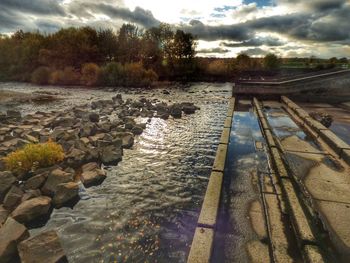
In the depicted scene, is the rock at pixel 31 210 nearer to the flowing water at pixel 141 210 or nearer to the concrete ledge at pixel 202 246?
the flowing water at pixel 141 210

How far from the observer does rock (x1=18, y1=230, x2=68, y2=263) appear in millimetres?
4020

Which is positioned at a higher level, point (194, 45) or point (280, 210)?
point (194, 45)

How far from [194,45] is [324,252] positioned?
181 ft

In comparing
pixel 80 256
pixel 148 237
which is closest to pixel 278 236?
pixel 148 237

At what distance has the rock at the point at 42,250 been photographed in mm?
4020

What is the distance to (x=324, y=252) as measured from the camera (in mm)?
3752

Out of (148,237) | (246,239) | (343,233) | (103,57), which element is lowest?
(148,237)

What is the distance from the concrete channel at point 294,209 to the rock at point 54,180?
13.2 ft

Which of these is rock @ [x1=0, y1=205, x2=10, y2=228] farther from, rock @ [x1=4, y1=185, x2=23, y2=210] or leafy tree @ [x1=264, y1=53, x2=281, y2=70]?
leafy tree @ [x1=264, y1=53, x2=281, y2=70]

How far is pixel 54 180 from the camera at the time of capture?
643 cm

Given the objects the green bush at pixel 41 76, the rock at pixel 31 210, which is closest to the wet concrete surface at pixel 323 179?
the rock at pixel 31 210

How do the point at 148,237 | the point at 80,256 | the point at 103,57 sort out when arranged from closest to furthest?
the point at 80,256 < the point at 148,237 < the point at 103,57

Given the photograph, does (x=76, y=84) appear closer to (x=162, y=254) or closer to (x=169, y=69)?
(x=169, y=69)

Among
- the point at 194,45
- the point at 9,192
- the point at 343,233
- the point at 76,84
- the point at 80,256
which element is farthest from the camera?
the point at 194,45
